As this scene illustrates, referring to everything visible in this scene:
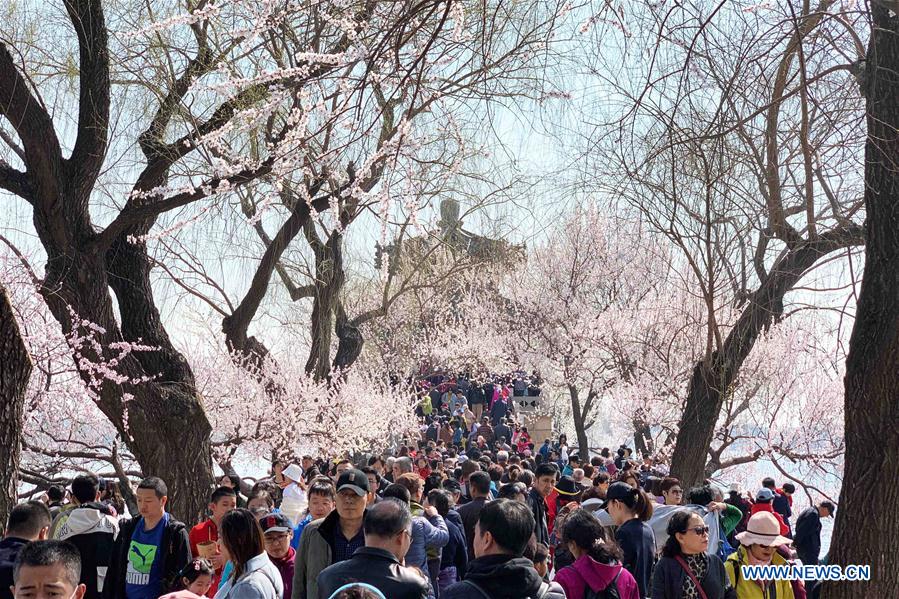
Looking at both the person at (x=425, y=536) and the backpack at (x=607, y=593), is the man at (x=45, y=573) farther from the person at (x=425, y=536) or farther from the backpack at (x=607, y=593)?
the person at (x=425, y=536)

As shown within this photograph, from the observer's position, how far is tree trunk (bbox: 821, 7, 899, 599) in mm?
5836

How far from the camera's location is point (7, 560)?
5418 mm

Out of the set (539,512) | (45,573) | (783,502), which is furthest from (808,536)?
(45,573)

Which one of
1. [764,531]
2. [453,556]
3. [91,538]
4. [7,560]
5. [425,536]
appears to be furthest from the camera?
[453,556]

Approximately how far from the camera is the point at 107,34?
9.05 meters

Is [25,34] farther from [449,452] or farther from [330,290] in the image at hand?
[449,452]

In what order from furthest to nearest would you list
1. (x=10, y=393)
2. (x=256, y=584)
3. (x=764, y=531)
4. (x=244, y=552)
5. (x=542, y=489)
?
(x=542, y=489)
(x=10, y=393)
(x=764, y=531)
(x=244, y=552)
(x=256, y=584)

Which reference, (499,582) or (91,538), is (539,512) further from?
(499,582)

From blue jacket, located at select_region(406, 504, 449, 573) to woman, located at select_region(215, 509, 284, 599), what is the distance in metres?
1.53

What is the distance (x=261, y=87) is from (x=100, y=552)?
4538mm

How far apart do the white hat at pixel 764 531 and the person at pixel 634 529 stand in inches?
34.4

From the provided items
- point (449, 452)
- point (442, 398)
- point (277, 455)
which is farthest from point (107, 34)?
point (442, 398)

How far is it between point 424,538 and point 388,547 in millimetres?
2278

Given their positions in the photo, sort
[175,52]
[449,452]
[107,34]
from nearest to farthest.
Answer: [107,34] → [175,52] → [449,452]
